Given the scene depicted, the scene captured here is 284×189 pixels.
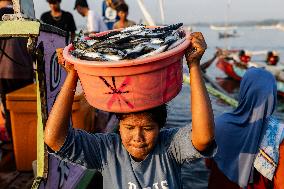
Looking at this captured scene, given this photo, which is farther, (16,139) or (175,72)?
(16,139)

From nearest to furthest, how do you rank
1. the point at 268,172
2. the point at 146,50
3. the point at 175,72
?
1. the point at 146,50
2. the point at 175,72
3. the point at 268,172

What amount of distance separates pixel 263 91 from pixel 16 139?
301 cm

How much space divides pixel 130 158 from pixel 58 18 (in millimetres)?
6143

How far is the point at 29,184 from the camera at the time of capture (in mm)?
3914

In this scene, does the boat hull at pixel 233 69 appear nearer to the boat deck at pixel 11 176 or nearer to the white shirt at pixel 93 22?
the white shirt at pixel 93 22

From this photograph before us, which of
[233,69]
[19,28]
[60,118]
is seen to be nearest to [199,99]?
[60,118]

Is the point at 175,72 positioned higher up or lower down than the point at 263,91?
higher up

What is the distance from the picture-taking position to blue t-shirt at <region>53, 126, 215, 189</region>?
210 cm

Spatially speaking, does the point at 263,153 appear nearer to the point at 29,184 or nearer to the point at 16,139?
the point at 29,184

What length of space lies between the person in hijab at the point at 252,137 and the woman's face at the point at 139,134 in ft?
5.24

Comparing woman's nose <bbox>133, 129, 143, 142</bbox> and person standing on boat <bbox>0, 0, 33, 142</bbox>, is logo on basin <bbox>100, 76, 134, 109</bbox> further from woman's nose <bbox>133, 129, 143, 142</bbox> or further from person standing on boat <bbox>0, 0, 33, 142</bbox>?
person standing on boat <bbox>0, 0, 33, 142</bbox>

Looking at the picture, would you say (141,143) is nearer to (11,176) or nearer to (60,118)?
(60,118)

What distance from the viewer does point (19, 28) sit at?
7.89 feet

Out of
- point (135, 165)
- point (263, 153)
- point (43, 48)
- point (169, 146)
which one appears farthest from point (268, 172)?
point (43, 48)
